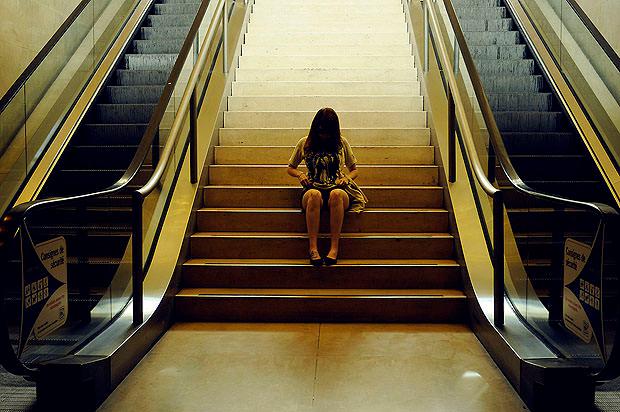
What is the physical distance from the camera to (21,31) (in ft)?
17.1

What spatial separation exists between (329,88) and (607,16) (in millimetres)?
2586

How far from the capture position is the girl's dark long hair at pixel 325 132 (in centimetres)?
418

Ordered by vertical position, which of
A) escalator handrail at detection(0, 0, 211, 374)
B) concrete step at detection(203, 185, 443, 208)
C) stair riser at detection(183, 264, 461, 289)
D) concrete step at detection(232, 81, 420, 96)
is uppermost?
concrete step at detection(232, 81, 420, 96)

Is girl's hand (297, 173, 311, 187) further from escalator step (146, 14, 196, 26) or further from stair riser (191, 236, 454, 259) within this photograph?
escalator step (146, 14, 196, 26)

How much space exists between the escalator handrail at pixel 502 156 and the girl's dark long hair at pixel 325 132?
96 centimetres

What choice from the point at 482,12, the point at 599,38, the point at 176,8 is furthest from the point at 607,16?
the point at 176,8

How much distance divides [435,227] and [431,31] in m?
2.13

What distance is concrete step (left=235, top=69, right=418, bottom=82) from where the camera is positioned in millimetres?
6395

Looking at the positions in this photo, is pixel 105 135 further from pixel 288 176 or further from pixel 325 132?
pixel 325 132

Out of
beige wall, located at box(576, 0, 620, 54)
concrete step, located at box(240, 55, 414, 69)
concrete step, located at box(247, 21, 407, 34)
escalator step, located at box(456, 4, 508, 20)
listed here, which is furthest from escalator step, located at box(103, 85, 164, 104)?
beige wall, located at box(576, 0, 620, 54)

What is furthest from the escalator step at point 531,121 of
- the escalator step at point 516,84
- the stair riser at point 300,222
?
the stair riser at point 300,222

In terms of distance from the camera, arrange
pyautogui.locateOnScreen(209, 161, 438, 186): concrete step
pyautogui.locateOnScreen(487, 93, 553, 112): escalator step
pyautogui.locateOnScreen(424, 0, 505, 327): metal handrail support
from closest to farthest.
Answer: pyautogui.locateOnScreen(424, 0, 505, 327): metal handrail support, pyautogui.locateOnScreen(209, 161, 438, 186): concrete step, pyautogui.locateOnScreen(487, 93, 553, 112): escalator step

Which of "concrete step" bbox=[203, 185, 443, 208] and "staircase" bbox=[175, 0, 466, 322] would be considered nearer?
"staircase" bbox=[175, 0, 466, 322]

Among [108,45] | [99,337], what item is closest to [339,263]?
[99,337]
